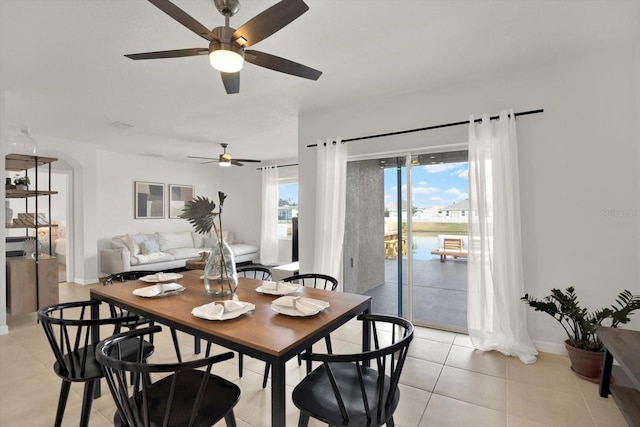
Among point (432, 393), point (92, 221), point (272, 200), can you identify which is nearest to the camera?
point (432, 393)

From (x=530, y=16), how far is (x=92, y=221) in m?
6.72

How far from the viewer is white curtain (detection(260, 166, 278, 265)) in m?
7.62

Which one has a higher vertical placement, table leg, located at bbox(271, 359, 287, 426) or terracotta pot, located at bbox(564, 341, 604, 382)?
table leg, located at bbox(271, 359, 287, 426)

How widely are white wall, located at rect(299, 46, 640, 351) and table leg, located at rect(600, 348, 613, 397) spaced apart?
0.64 metres

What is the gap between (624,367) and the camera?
1.77 metres

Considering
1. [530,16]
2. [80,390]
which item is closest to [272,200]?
[80,390]

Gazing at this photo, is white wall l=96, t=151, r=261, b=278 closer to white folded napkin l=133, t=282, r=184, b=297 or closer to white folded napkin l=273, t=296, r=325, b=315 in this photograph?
white folded napkin l=133, t=282, r=184, b=297

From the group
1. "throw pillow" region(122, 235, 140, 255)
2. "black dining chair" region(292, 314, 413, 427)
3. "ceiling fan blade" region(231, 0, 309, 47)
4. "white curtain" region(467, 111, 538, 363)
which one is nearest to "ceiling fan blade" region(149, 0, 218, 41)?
"ceiling fan blade" region(231, 0, 309, 47)

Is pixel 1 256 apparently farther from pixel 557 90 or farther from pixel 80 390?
pixel 557 90

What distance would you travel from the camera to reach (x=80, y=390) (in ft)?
7.49

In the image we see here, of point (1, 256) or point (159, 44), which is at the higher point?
point (159, 44)

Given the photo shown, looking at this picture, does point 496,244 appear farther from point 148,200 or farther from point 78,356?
point 148,200

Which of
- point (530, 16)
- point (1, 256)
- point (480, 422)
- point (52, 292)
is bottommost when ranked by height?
point (480, 422)

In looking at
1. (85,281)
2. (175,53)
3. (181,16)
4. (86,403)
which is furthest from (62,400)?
(85,281)
